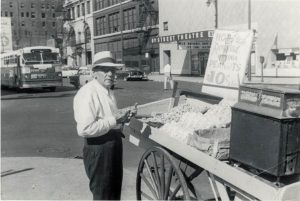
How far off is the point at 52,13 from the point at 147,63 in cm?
6992

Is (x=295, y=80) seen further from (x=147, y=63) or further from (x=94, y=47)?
(x=94, y=47)

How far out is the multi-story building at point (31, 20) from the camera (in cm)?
10162

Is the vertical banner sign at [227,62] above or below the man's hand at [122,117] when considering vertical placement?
above

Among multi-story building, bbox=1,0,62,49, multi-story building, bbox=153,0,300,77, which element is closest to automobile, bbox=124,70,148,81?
multi-story building, bbox=153,0,300,77

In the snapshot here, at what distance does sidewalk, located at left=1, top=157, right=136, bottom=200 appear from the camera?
19.8 ft

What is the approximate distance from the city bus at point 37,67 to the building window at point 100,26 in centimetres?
3544

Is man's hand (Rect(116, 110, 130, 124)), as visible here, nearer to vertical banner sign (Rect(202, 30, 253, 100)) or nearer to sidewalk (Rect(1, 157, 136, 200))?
sidewalk (Rect(1, 157, 136, 200))

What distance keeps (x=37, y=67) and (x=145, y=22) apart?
2555 centimetres

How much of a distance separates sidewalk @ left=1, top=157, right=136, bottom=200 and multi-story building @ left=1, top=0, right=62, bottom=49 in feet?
310

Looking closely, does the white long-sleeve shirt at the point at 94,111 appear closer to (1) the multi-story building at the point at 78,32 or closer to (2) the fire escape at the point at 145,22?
(2) the fire escape at the point at 145,22

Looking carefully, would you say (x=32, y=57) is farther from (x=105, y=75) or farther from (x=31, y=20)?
(x=31, y=20)

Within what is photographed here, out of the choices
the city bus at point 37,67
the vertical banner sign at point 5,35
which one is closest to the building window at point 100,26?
the city bus at point 37,67

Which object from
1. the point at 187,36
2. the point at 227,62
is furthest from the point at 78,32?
the point at 227,62

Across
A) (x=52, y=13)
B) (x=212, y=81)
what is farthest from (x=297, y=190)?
(x=52, y=13)
